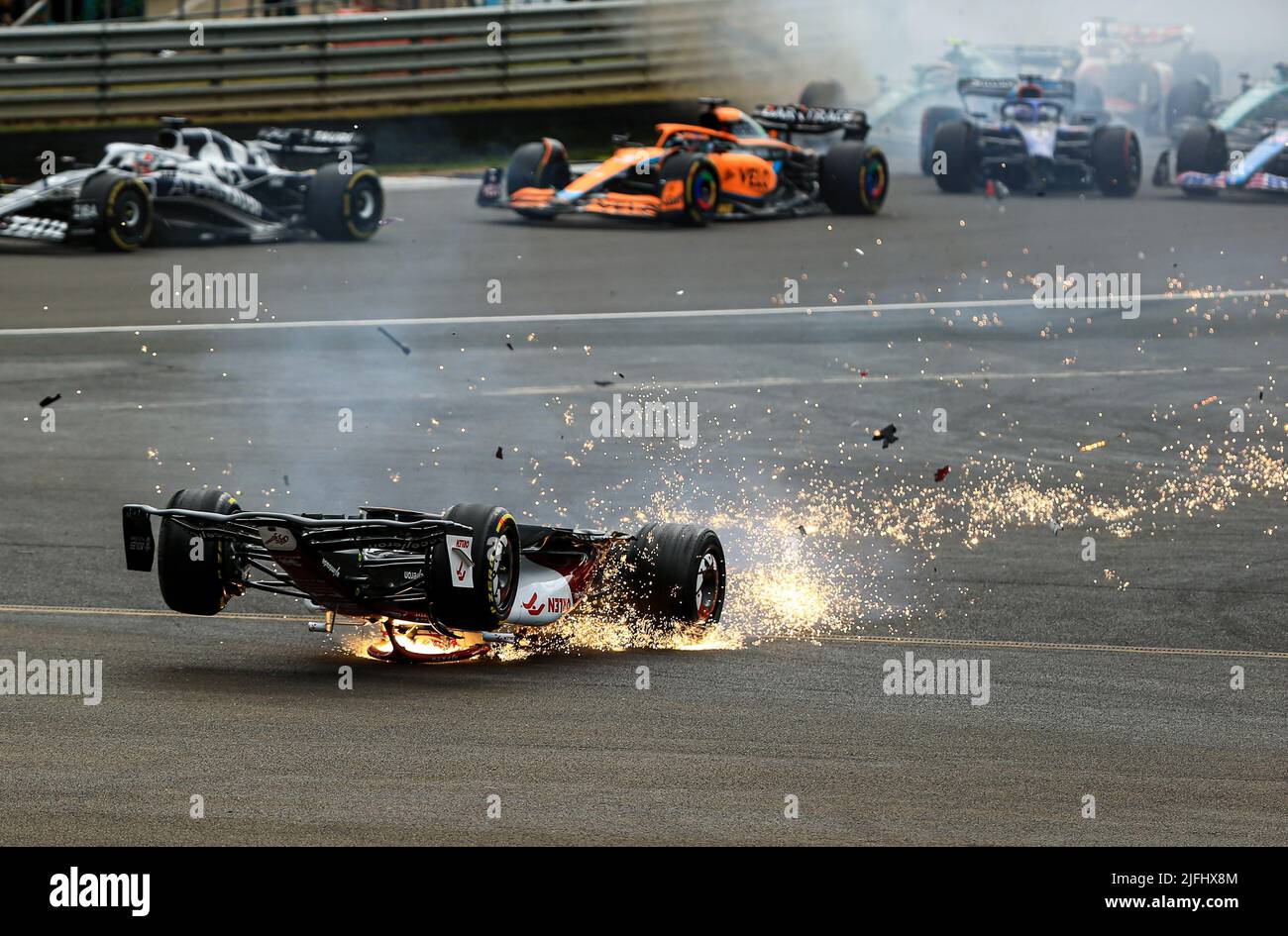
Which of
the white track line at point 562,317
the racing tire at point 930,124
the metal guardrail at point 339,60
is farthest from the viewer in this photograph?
the racing tire at point 930,124

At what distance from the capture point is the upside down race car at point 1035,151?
25.5 metres

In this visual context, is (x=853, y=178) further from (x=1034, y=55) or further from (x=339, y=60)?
(x=1034, y=55)

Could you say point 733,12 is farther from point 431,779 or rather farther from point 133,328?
point 431,779

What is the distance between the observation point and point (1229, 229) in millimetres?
22891

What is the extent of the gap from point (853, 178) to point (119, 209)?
8514 mm

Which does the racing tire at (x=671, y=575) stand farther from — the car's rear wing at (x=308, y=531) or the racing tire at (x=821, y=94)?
the racing tire at (x=821, y=94)

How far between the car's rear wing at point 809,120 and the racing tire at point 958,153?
1433mm

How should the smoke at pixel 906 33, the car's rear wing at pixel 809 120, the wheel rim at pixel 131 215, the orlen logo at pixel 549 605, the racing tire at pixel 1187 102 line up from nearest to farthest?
the orlen logo at pixel 549 605, the wheel rim at pixel 131 215, the car's rear wing at pixel 809 120, the smoke at pixel 906 33, the racing tire at pixel 1187 102

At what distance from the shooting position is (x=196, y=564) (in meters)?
8.27

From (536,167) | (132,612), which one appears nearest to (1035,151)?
(536,167)

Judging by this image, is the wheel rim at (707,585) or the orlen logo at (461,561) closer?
the orlen logo at (461,561)

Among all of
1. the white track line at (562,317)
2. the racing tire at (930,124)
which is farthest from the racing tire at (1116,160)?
the white track line at (562,317)
